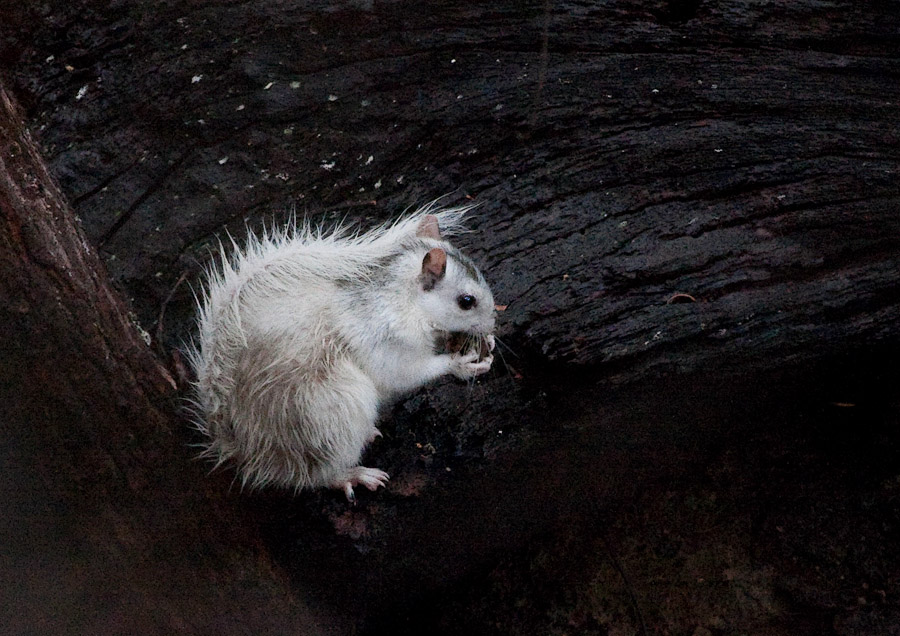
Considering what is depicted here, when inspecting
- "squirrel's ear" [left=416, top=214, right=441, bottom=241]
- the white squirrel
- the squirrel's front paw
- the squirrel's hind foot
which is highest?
"squirrel's ear" [left=416, top=214, right=441, bottom=241]

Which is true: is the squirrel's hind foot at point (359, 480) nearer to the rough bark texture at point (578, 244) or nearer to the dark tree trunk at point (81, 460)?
the rough bark texture at point (578, 244)

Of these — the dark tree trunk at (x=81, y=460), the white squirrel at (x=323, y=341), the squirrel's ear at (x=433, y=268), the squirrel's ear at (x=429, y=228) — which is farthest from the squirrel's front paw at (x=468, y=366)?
the dark tree trunk at (x=81, y=460)

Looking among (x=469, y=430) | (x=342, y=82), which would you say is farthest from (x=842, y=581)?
(x=342, y=82)

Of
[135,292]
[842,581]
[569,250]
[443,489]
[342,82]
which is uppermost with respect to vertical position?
[342,82]

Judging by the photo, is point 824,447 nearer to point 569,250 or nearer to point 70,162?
point 569,250

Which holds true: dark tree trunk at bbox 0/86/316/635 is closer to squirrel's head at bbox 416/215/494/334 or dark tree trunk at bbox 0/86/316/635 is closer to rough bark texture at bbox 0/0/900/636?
rough bark texture at bbox 0/0/900/636

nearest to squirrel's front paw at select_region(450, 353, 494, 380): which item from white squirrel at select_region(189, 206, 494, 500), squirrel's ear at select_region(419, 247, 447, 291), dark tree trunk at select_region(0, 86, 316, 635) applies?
white squirrel at select_region(189, 206, 494, 500)

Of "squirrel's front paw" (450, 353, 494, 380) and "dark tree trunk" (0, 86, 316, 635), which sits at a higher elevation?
"dark tree trunk" (0, 86, 316, 635)

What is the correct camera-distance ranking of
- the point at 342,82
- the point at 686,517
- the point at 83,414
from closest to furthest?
the point at 83,414, the point at 342,82, the point at 686,517
